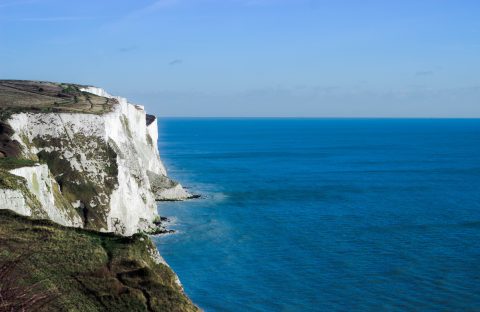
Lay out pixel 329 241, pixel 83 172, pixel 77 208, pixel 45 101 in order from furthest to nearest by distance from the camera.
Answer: pixel 45 101 < pixel 329 241 < pixel 83 172 < pixel 77 208

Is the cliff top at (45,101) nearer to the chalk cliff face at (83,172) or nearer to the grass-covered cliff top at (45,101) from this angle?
the grass-covered cliff top at (45,101)

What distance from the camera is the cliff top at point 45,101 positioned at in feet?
243

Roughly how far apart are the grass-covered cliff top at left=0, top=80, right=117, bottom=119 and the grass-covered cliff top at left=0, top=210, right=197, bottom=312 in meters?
36.6

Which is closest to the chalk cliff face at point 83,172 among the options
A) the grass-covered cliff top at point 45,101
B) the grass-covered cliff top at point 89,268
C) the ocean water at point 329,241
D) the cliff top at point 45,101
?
the cliff top at point 45,101

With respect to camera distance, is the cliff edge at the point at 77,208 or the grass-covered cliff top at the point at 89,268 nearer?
the grass-covered cliff top at the point at 89,268

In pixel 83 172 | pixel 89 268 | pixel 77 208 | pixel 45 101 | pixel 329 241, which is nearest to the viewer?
pixel 89 268

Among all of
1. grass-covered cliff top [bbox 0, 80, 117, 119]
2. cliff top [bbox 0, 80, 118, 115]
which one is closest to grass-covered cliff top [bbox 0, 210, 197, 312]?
grass-covered cliff top [bbox 0, 80, 117, 119]

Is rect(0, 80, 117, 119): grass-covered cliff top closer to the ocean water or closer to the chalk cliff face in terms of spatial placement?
the chalk cliff face

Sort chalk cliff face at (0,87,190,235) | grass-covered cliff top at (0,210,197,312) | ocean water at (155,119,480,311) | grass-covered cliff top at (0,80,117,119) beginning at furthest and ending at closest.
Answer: grass-covered cliff top at (0,80,117,119), chalk cliff face at (0,87,190,235), ocean water at (155,119,480,311), grass-covered cliff top at (0,210,197,312)

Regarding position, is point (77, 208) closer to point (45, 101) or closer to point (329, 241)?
point (329, 241)

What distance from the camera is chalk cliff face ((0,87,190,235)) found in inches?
2201

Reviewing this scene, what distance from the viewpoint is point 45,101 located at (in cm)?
8569

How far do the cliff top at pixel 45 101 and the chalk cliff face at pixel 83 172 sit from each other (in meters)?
2.90

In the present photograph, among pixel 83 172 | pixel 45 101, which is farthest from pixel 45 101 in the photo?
pixel 83 172
